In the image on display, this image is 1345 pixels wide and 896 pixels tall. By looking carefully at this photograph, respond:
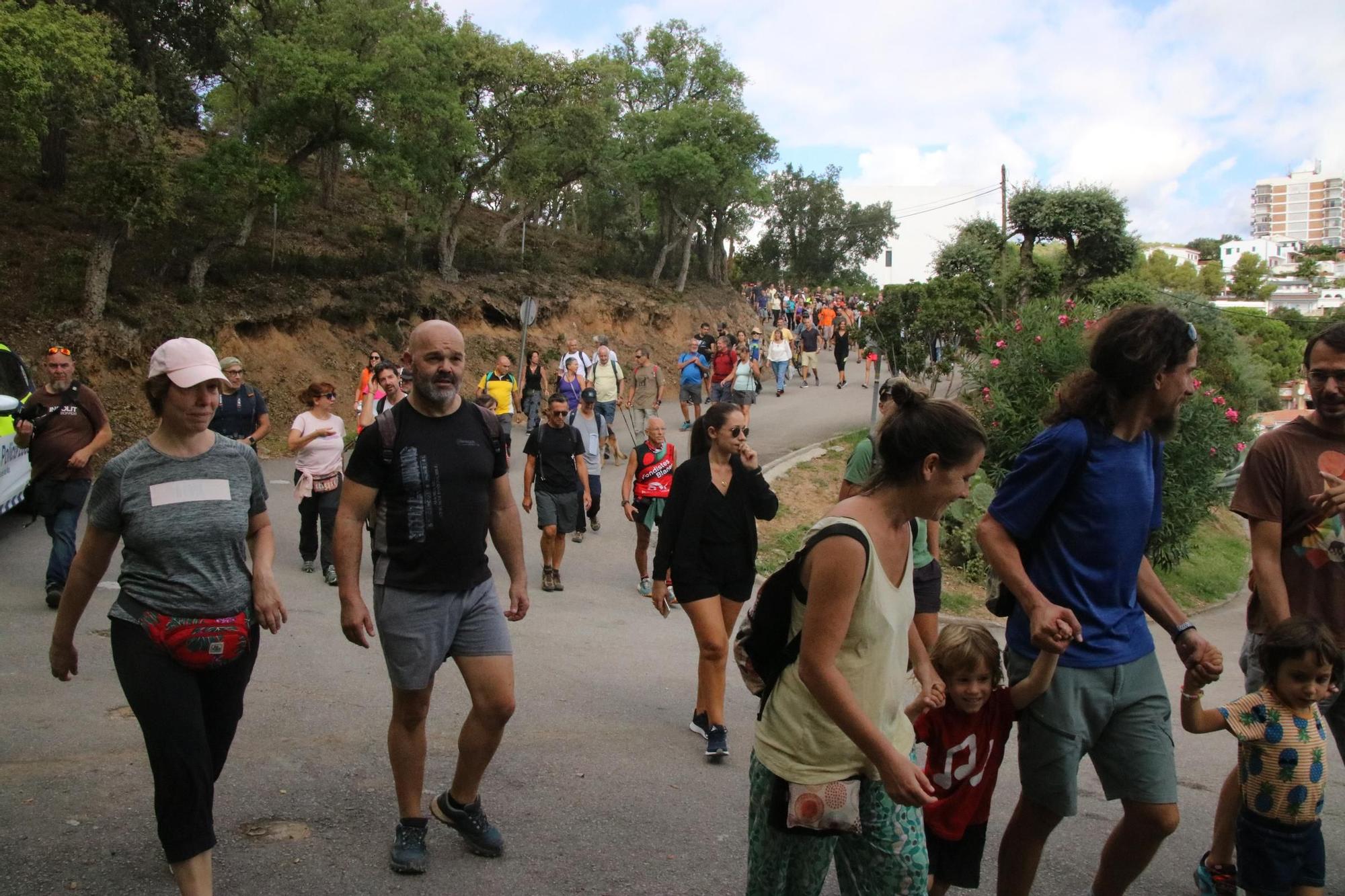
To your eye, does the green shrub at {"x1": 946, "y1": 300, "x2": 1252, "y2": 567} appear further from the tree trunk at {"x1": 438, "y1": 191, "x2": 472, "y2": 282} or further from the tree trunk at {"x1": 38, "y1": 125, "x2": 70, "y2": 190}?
the tree trunk at {"x1": 38, "y1": 125, "x2": 70, "y2": 190}

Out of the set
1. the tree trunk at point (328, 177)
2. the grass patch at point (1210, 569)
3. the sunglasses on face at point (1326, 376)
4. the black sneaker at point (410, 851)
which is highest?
the tree trunk at point (328, 177)

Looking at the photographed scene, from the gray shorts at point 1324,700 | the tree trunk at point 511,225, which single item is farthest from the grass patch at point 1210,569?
the tree trunk at point 511,225

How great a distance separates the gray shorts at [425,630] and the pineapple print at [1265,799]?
2681mm

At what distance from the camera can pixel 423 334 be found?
402 cm

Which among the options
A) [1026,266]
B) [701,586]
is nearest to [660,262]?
[1026,266]

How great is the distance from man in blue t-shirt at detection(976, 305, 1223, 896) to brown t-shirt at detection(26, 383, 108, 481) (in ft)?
22.3

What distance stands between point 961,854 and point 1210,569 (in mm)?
12803

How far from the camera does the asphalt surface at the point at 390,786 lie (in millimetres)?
4074

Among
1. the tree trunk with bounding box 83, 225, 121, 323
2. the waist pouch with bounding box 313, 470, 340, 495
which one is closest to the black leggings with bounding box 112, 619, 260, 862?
the waist pouch with bounding box 313, 470, 340, 495

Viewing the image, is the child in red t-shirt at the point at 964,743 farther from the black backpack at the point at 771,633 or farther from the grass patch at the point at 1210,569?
the grass patch at the point at 1210,569

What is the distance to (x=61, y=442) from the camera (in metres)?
7.82

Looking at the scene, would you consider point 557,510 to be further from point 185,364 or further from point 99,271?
point 99,271

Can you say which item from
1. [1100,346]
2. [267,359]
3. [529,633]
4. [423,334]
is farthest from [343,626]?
[267,359]

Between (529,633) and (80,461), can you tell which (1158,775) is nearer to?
(529,633)
